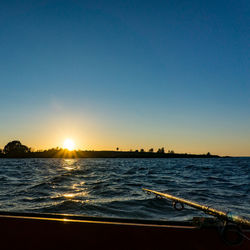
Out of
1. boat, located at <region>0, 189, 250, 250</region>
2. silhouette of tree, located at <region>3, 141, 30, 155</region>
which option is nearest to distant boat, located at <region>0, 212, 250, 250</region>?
boat, located at <region>0, 189, 250, 250</region>

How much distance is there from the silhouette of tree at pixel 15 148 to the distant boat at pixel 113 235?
554ft

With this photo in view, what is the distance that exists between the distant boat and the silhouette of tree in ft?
554

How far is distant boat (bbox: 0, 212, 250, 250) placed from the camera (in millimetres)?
1881

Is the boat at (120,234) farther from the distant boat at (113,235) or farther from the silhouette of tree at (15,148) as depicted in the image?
the silhouette of tree at (15,148)

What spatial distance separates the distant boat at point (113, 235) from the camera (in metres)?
1.88

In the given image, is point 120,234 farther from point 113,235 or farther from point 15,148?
point 15,148

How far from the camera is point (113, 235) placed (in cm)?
193

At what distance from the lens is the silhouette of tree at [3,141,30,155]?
490 feet

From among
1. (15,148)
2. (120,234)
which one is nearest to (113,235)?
(120,234)

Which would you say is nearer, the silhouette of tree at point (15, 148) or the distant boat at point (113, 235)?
the distant boat at point (113, 235)

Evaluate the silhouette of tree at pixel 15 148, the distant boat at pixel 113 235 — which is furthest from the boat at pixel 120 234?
the silhouette of tree at pixel 15 148

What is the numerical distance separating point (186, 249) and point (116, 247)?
64cm

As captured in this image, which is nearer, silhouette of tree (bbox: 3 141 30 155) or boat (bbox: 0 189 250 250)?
boat (bbox: 0 189 250 250)

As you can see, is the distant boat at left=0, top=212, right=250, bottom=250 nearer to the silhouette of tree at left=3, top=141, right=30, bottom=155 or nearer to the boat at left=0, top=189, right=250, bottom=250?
the boat at left=0, top=189, right=250, bottom=250
